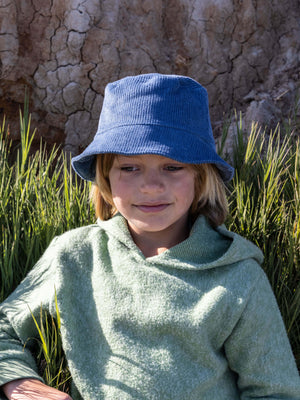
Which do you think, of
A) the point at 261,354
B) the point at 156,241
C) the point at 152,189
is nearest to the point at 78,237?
the point at 156,241

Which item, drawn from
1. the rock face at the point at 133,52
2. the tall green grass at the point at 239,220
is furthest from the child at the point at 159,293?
the rock face at the point at 133,52

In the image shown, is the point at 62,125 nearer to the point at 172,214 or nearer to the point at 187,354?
the point at 172,214

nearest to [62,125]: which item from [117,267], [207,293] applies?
[117,267]

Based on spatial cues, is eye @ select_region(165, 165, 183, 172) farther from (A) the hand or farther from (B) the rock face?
(B) the rock face

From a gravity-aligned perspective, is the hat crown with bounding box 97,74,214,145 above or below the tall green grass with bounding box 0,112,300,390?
above

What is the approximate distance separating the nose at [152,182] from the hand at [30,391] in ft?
1.96

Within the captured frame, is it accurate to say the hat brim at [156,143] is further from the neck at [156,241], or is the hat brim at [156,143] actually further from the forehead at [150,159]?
the neck at [156,241]

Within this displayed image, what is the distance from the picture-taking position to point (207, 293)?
1.48 metres

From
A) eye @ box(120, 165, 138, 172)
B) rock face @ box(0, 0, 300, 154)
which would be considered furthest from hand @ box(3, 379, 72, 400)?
rock face @ box(0, 0, 300, 154)

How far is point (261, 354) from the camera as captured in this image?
1.42 m

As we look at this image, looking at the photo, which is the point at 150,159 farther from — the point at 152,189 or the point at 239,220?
the point at 239,220

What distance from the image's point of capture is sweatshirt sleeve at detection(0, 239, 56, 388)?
1.56 metres

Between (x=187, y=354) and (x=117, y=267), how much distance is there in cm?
32

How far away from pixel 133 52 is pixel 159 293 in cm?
179
